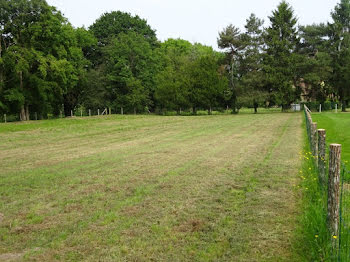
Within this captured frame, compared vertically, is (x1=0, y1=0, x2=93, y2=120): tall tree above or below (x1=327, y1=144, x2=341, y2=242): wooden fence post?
above

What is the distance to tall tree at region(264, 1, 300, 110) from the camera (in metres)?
48.8

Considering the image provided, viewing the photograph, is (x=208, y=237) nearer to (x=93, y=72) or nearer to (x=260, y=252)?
(x=260, y=252)

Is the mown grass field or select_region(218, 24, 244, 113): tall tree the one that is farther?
select_region(218, 24, 244, 113): tall tree

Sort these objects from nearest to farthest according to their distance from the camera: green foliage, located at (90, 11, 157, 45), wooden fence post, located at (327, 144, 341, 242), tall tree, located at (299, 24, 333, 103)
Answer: wooden fence post, located at (327, 144, 341, 242), tall tree, located at (299, 24, 333, 103), green foliage, located at (90, 11, 157, 45)

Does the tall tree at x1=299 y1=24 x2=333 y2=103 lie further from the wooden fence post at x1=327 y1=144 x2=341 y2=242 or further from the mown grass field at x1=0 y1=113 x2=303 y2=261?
the wooden fence post at x1=327 y1=144 x2=341 y2=242

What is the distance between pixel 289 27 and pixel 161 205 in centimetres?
5124

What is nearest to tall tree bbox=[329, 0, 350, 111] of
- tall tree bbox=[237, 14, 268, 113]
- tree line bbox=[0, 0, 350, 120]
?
tree line bbox=[0, 0, 350, 120]

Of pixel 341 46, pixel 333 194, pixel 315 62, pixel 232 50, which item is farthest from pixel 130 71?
pixel 333 194

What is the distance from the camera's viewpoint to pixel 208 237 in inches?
179

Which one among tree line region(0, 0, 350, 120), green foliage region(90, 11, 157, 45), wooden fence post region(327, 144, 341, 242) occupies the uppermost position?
green foliage region(90, 11, 157, 45)

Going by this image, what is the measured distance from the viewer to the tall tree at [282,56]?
48.8m

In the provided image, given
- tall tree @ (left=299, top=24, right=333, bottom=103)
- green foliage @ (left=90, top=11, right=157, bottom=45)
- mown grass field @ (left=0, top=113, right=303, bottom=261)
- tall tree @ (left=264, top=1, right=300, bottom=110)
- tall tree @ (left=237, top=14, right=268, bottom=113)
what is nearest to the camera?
mown grass field @ (left=0, top=113, right=303, bottom=261)

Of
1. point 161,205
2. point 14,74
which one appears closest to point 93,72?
point 14,74

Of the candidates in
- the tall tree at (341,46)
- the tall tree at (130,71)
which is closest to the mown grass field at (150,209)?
the tall tree at (341,46)
